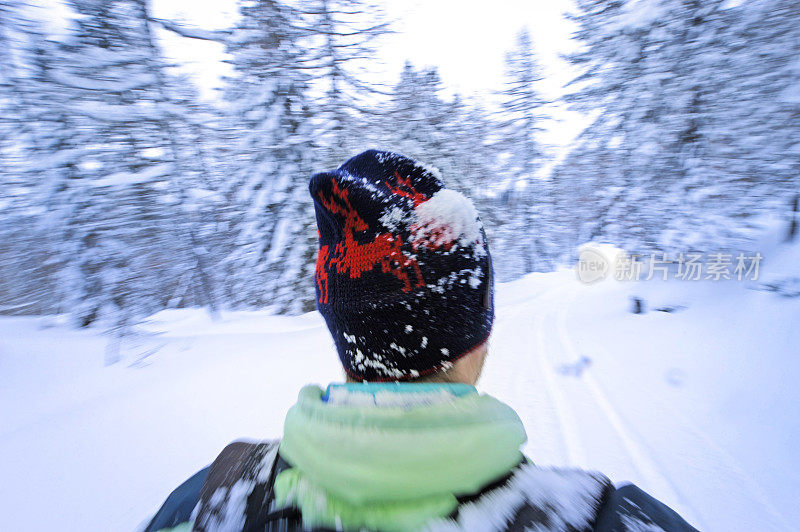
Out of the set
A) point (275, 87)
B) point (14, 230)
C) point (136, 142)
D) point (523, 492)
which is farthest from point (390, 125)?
point (523, 492)

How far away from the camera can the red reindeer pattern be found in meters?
0.96

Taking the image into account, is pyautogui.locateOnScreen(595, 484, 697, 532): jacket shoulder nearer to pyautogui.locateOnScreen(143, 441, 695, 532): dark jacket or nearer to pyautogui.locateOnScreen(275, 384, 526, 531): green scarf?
pyautogui.locateOnScreen(143, 441, 695, 532): dark jacket

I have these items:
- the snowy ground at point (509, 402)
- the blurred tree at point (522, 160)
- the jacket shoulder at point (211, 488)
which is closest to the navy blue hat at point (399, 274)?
the jacket shoulder at point (211, 488)

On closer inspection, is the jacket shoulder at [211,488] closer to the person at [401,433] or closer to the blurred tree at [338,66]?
the person at [401,433]

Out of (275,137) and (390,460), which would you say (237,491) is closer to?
(390,460)

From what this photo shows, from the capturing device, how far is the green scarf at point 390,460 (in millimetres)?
600

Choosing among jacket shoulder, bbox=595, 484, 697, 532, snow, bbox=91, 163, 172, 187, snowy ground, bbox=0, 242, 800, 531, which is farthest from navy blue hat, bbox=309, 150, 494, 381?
snow, bbox=91, 163, 172, 187

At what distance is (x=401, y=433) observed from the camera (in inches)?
24.8

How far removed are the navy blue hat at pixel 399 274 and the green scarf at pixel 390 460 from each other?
24 cm

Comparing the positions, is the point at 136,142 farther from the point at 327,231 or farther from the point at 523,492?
the point at 523,492

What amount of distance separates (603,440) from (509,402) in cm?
100

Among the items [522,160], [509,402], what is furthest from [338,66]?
[522,160]

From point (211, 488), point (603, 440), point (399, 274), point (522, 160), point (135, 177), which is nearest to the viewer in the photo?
point (211, 488)

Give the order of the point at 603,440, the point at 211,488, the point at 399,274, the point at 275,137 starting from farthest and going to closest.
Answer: the point at 275,137 < the point at 603,440 < the point at 399,274 < the point at 211,488
